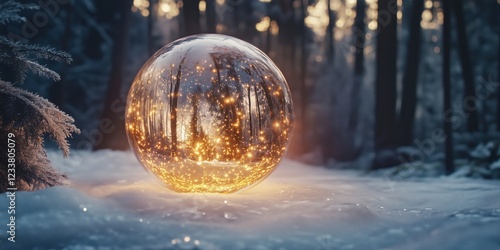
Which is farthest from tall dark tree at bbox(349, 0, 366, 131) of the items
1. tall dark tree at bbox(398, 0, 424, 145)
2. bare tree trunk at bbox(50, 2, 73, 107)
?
bare tree trunk at bbox(50, 2, 73, 107)

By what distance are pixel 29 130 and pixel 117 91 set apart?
7919 millimetres

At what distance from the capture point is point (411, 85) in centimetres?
1546

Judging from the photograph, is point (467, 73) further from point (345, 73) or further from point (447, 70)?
point (345, 73)

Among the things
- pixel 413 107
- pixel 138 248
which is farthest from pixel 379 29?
pixel 138 248

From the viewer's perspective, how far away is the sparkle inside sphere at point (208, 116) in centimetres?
482

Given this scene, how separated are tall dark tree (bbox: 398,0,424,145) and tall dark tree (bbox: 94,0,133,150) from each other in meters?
7.66

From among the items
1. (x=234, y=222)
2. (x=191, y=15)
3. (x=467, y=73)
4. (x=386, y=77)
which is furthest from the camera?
(x=467, y=73)

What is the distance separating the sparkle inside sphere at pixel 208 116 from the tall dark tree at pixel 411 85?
906 centimetres

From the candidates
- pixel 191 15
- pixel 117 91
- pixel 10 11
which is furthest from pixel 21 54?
pixel 117 91

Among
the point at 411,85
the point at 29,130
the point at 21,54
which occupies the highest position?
the point at 411,85

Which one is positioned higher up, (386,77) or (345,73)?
(345,73)

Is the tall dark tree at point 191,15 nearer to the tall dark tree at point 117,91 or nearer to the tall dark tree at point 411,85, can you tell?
the tall dark tree at point 117,91

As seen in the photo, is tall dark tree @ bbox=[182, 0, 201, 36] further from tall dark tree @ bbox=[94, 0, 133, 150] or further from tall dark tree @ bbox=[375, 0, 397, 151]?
tall dark tree @ bbox=[375, 0, 397, 151]

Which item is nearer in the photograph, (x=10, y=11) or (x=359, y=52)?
(x=10, y=11)
